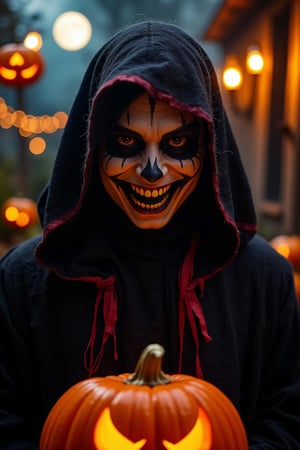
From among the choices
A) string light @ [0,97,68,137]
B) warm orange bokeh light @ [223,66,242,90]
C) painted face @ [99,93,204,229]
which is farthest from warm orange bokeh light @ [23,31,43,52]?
painted face @ [99,93,204,229]

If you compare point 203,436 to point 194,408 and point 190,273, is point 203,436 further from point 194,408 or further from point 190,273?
point 190,273

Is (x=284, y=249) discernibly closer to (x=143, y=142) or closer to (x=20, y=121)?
(x=143, y=142)

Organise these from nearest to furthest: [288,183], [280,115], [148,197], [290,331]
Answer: [148,197] < [290,331] < [288,183] < [280,115]

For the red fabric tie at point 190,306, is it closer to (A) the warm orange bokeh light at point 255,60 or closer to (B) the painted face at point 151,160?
(B) the painted face at point 151,160

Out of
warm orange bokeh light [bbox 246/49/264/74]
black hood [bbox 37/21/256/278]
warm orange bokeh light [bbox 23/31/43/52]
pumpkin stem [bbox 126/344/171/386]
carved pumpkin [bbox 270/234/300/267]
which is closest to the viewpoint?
pumpkin stem [bbox 126/344/171/386]

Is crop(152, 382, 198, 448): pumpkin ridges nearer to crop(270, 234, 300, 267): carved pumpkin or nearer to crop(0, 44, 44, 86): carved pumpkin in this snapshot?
crop(270, 234, 300, 267): carved pumpkin

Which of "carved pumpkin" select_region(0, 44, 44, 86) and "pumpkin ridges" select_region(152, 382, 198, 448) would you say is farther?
"carved pumpkin" select_region(0, 44, 44, 86)

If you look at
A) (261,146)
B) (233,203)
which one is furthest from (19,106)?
(233,203)

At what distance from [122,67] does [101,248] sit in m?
0.50

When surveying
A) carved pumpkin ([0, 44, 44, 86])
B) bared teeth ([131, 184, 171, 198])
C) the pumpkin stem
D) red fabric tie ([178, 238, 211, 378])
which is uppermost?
carved pumpkin ([0, 44, 44, 86])

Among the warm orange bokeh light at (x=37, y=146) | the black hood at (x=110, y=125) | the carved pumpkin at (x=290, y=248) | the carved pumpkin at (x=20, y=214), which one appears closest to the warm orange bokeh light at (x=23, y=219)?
the carved pumpkin at (x=20, y=214)

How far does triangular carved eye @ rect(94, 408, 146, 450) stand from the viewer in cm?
160

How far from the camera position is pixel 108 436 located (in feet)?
5.31

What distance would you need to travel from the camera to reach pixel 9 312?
2000 millimetres
